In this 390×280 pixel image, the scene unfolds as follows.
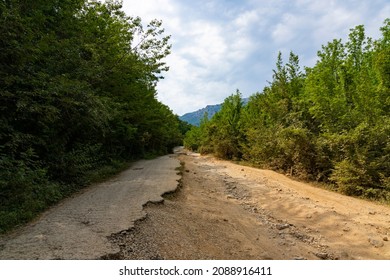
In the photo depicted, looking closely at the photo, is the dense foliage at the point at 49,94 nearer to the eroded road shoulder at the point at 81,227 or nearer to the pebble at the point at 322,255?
the eroded road shoulder at the point at 81,227

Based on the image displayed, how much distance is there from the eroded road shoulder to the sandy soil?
290mm

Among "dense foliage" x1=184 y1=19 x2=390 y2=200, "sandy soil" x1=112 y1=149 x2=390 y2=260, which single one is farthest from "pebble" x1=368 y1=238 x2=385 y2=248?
"dense foliage" x1=184 y1=19 x2=390 y2=200

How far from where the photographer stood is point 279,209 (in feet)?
27.9

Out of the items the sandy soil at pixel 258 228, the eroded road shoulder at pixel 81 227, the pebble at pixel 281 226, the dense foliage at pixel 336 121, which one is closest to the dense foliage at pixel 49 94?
the eroded road shoulder at pixel 81 227

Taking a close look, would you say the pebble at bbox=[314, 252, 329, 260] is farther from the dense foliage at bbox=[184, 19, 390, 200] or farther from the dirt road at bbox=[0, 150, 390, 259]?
the dense foliage at bbox=[184, 19, 390, 200]

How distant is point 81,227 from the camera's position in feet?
16.4

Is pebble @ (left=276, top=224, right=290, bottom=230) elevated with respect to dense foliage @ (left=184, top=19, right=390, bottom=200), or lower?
lower

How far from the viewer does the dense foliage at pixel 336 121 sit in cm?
990

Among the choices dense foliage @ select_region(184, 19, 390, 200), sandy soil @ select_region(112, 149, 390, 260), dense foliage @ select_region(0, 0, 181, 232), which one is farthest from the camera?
dense foliage @ select_region(184, 19, 390, 200)

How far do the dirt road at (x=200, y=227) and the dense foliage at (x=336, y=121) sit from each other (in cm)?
146

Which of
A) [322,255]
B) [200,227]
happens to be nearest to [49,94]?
[200,227]

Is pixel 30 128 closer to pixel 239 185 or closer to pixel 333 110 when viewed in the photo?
pixel 239 185

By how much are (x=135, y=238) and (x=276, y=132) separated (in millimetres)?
12202

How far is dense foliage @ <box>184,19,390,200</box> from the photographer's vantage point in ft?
32.5
